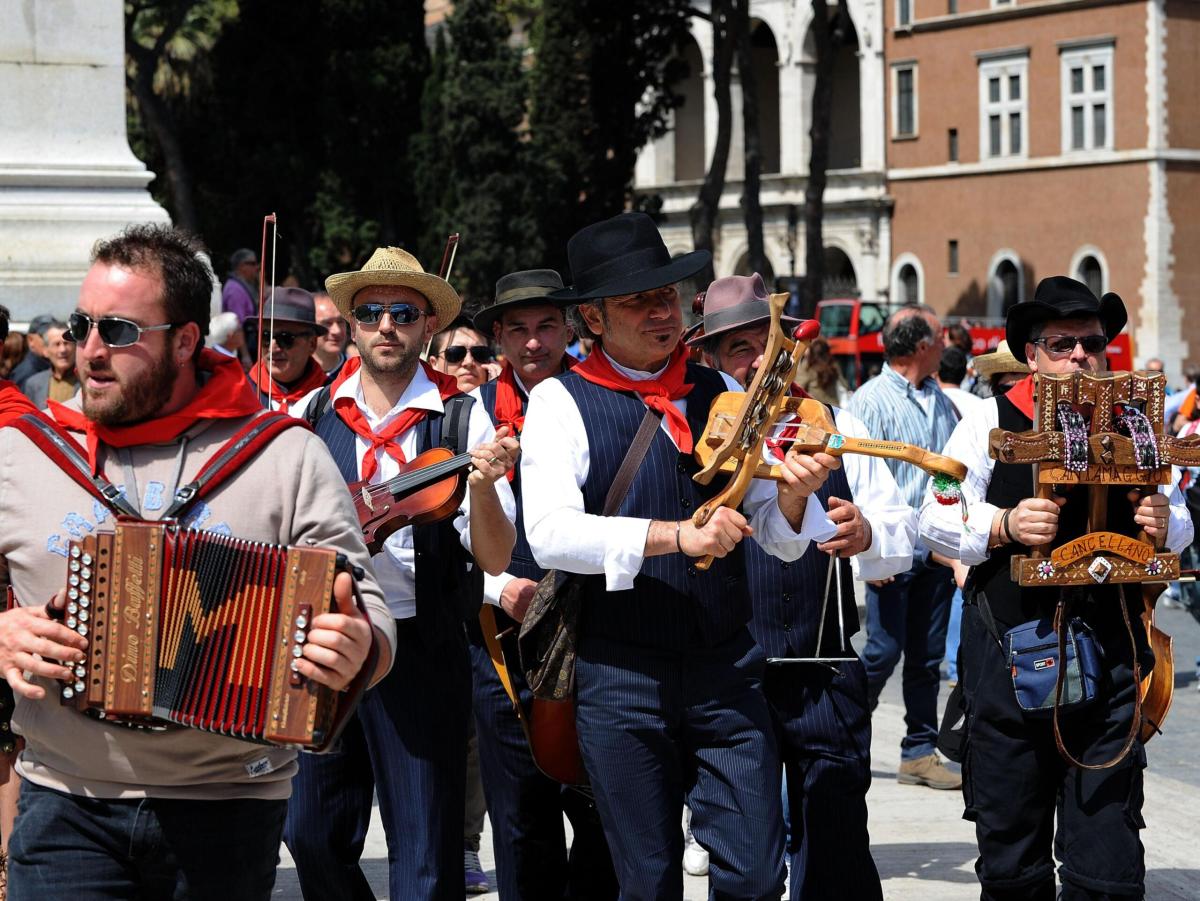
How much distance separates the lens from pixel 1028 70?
172 feet

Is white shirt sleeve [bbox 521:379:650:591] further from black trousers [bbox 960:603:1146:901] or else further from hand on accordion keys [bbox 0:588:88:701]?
hand on accordion keys [bbox 0:588:88:701]

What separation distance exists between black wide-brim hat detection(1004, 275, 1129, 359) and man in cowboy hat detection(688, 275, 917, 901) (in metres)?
0.69

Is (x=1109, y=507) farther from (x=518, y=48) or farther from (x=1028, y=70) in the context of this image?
(x=1028, y=70)

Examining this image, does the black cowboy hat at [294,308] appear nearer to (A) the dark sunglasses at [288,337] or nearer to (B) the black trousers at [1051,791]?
(A) the dark sunglasses at [288,337]

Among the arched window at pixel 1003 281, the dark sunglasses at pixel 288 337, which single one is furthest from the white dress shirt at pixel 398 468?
the arched window at pixel 1003 281

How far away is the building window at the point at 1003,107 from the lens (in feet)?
173

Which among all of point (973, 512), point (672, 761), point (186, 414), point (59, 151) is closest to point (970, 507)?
point (973, 512)

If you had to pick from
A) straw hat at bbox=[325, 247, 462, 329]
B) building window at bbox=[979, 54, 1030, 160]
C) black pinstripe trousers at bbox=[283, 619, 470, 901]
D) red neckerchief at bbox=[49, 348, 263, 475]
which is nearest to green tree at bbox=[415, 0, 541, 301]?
building window at bbox=[979, 54, 1030, 160]

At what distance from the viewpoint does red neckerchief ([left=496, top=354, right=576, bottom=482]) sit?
6.98 meters

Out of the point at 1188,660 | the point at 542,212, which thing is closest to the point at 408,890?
the point at 1188,660

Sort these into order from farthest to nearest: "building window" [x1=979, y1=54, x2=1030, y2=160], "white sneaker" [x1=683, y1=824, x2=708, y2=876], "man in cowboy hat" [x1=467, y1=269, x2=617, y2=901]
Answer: "building window" [x1=979, y1=54, x2=1030, y2=160] < "white sneaker" [x1=683, y1=824, x2=708, y2=876] < "man in cowboy hat" [x1=467, y1=269, x2=617, y2=901]

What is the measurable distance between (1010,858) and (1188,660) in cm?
844

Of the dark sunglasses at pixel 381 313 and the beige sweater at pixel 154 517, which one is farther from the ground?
the dark sunglasses at pixel 381 313

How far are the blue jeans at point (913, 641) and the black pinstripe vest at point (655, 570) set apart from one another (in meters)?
4.22
